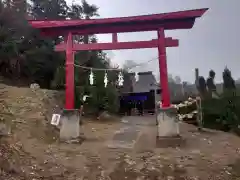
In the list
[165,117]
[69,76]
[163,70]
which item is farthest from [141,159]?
[69,76]

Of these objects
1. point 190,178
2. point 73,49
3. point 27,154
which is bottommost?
point 190,178

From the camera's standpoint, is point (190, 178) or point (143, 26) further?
point (143, 26)

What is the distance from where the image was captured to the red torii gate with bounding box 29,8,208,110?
1041cm

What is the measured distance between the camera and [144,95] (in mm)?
31016

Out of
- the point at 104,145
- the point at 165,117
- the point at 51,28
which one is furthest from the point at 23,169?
the point at 51,28

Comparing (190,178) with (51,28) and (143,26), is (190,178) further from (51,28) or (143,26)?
(51,28)

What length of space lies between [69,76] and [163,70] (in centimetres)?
375

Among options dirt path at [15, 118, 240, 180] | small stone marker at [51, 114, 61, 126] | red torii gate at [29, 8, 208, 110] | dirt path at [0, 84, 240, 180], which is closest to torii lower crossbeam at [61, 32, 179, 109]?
red torii gate at [29, 8, 208, 110]

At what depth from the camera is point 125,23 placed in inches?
424

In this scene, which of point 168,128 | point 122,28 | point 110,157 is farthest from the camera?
point 122,28

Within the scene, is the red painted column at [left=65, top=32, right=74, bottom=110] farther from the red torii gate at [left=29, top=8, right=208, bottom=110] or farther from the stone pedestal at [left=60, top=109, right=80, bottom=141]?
the stone pedestal at [left=60, top=109, right=80, bottom=141]

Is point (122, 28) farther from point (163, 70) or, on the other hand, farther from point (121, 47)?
point (163, 70)

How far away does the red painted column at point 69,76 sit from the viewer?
1069 centimetres

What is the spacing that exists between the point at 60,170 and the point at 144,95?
24122mm
